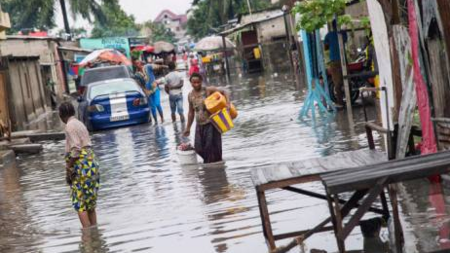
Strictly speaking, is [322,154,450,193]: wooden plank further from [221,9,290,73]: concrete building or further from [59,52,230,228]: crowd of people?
[221,9,290,73]: concrete building

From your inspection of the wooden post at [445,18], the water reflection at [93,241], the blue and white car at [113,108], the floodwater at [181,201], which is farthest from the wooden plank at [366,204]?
the blue and white car at [113,108]

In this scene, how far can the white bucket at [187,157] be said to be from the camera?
590 inches

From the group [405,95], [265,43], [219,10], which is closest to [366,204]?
[405,95]

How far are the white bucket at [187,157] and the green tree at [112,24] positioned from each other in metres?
62.8

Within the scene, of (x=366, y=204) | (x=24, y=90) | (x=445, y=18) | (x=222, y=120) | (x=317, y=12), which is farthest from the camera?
(x=24, y=90)

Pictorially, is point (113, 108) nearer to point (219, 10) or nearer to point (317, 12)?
point (317, 12)

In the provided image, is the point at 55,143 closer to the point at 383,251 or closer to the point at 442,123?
the point at 442,123

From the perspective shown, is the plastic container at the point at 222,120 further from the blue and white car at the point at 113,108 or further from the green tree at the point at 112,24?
the green tree at the point at 112,24

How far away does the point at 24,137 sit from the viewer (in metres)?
24.1

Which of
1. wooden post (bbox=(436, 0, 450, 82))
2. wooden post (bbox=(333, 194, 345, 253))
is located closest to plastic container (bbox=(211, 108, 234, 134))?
wooden post (bbox=(436, 0, 450, 82))

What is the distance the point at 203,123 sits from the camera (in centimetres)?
1436

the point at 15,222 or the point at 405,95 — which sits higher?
the point at 405,95

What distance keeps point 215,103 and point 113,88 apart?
12.5 meters

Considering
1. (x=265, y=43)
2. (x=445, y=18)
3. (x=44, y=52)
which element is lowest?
(x=445, y=18)
